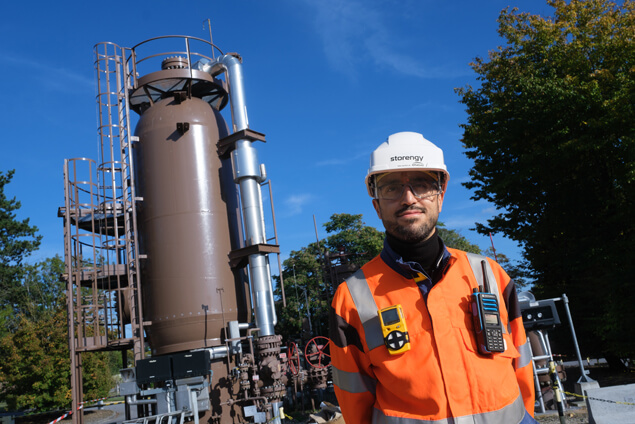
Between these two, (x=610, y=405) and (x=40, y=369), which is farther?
(x=40, y=369)

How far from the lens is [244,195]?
18.8 m

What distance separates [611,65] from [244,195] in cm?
1396

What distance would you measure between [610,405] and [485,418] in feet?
31.4

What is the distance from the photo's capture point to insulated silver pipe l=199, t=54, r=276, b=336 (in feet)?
59.6

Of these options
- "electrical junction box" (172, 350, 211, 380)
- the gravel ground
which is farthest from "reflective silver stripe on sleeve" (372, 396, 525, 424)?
"electrical junction box" (172, 350, 211, 380)

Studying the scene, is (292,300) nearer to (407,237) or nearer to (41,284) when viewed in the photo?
(41,284)

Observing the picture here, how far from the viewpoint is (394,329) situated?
8.41ft

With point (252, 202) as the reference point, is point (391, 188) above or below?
below

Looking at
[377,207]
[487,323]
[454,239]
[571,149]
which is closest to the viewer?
[487,323]

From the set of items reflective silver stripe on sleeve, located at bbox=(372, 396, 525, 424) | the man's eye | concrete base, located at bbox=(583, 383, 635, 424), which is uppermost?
the man's eye

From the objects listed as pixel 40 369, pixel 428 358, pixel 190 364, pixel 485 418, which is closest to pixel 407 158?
pixel 428 358

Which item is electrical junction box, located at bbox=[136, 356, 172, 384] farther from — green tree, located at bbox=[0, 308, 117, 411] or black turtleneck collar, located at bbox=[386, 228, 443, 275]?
green tree, located at bbox=[0, 308, 117, 411]

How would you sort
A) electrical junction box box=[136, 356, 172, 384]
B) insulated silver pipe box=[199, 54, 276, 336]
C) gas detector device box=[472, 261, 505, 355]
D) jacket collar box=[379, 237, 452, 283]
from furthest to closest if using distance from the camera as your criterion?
insulated silver pipe box=[199, 54, 276, 336] < electrical junction box box=[136, 356, 172, 384] < jacket collar box=[379, 237, 452, 283] < gas detector device box=[472, 261, 505, 355]

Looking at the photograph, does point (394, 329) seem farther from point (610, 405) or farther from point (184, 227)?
point (184, 227)
